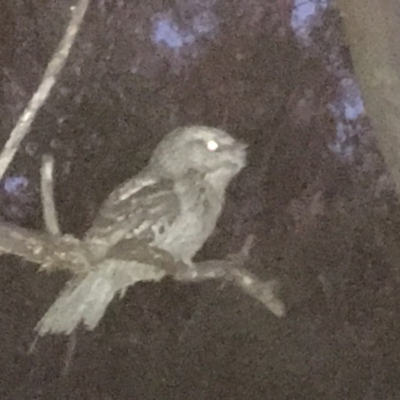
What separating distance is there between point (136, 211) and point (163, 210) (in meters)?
0.03

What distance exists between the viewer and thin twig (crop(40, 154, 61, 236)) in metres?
0.71

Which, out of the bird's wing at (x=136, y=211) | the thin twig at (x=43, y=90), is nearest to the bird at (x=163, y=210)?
the bird's wing at (x=136, y=211)

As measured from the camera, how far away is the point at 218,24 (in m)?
0.78

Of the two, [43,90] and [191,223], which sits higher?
[43,90]

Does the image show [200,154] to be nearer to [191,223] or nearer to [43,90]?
[191,223]

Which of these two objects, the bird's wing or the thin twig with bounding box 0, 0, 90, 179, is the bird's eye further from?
the thin twig with bounding box 0, 0, 90, 179

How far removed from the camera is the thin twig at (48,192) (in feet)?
2.33

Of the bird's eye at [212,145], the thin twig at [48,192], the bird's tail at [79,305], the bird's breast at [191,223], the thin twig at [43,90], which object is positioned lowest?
the bird's tail at [79,305]

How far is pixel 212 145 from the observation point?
2.48ft

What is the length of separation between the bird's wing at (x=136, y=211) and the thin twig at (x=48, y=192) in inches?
1.5

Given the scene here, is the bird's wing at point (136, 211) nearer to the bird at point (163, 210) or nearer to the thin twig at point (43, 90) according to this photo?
the bird at point (163, 210)

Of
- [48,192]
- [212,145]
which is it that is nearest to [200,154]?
[212,145]

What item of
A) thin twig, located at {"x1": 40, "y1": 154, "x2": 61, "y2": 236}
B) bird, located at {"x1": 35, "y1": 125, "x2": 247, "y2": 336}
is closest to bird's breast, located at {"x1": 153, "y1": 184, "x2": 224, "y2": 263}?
bird, located at {"x1": 35, "y1": 125, "x2": 247, "y2": 336}

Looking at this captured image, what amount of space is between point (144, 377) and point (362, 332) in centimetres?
24
